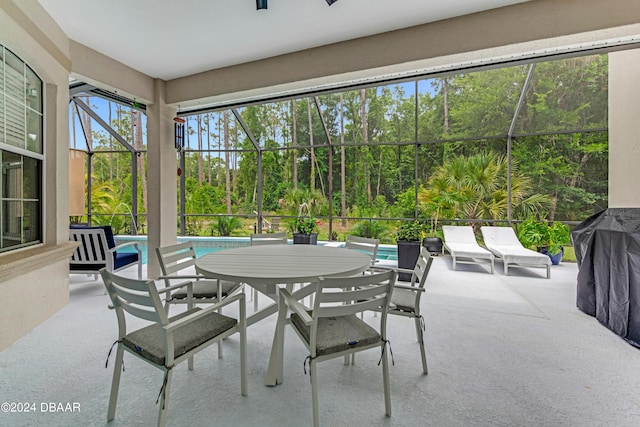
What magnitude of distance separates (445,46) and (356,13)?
890 millimetres

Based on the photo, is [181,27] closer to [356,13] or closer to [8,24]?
[8,24]

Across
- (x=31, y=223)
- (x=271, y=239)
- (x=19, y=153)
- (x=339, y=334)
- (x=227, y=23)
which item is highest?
(x=227, y=23)

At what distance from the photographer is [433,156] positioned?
334 inches

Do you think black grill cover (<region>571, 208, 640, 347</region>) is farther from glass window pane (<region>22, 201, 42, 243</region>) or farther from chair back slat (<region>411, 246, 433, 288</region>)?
glass window pane (<region>22, 201, 42, 243</region>)

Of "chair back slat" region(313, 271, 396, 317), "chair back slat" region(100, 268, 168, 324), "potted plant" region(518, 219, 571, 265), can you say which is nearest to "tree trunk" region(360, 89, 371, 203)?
"potted plant" region(518, 219, 571, 265)

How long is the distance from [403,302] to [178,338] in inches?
56.6

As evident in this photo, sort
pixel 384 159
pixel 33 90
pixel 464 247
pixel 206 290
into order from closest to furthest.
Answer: pixel 206 290
pixel 33 90
pixel 464 247
pixel 384 159

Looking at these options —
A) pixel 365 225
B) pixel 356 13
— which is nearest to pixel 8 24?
pixel 356 13

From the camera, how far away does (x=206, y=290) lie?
7.52ft

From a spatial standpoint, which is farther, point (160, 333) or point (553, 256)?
point (553, 256)

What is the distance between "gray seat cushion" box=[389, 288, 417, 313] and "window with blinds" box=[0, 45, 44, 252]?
3.15 meters

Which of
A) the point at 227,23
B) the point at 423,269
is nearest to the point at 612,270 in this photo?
the point at 423,269

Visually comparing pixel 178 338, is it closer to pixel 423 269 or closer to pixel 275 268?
pixel 275 268

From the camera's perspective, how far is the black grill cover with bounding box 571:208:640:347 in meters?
2.29
